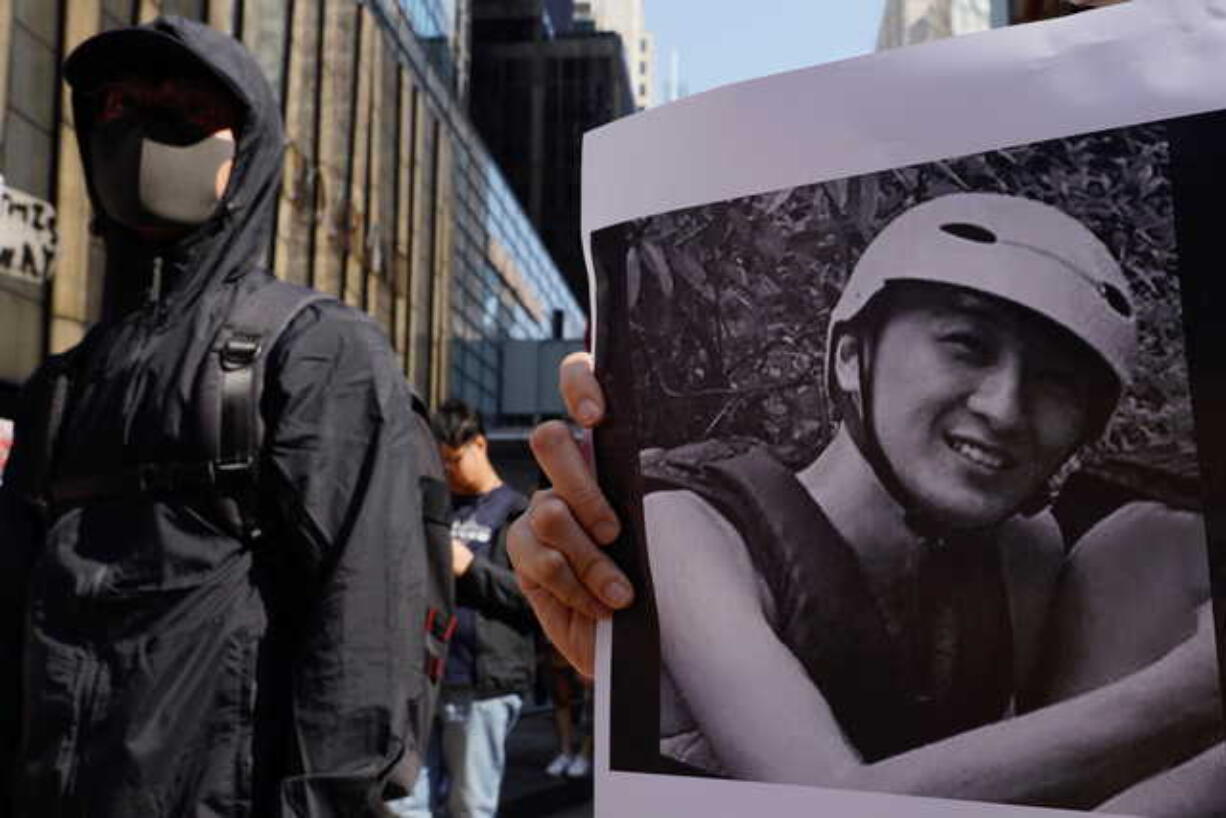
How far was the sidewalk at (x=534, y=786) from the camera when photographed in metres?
6.74

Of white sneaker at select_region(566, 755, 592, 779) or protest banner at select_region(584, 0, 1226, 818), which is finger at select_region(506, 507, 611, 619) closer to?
protest banner at select_region(584, 0, 1226, 818)

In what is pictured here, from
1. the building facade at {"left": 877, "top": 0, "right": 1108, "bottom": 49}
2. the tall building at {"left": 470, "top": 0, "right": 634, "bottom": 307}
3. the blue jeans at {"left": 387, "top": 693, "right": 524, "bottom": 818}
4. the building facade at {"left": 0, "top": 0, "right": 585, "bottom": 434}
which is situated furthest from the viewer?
the tall building at {"left": 470, "top": 0, "right": 634, "bottom": 307}

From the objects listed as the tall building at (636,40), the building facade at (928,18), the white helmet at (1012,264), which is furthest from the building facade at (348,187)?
the tall building at (636,40)

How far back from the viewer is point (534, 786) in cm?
723

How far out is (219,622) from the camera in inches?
67.9

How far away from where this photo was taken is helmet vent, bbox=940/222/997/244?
2.75 feet

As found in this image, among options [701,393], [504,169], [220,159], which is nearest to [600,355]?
[701,393]

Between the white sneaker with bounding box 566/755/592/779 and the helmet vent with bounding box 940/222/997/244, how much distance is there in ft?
22.9

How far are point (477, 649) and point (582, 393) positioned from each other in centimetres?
334

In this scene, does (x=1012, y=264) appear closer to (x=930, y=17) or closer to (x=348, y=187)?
(x=348, y=187)

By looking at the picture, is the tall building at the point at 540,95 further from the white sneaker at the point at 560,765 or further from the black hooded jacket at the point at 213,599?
the black hooded jacket at the point at 213,599

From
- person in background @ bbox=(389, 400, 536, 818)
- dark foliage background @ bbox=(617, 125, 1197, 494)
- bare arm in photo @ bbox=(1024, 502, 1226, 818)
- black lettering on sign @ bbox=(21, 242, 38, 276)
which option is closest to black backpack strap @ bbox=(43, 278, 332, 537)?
dark foliage background @ bbox=(617, 125, 1197, 494)

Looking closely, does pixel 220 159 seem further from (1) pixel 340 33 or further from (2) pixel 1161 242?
(1) pixel 340 33

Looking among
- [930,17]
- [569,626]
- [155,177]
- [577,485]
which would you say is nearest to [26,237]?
[155,177]
